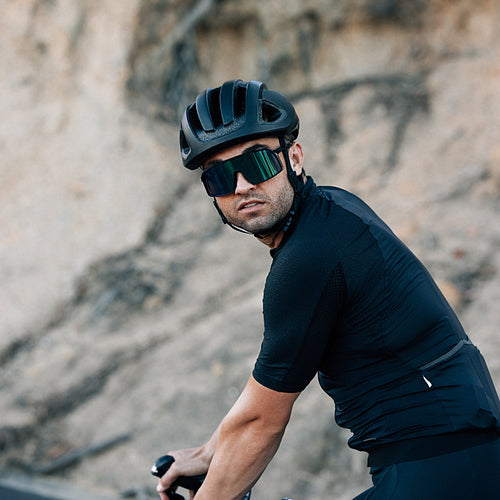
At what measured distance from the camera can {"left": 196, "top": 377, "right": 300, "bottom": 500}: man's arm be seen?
1.88 m

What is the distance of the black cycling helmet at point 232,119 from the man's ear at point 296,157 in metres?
0.05

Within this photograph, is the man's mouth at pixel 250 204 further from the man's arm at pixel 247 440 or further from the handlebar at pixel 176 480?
the handlebar at pixel 176 480

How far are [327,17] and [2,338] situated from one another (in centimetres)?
930

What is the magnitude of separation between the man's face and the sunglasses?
0.02 meters

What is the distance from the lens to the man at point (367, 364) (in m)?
1.78

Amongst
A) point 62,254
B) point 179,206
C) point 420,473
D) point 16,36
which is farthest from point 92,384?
point 16,36

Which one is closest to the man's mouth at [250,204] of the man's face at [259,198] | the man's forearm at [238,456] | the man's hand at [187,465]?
the man's face at [259,198]

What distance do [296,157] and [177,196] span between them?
8590 mm

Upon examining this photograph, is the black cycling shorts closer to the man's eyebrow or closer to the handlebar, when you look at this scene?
the handlebar

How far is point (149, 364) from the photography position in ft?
24.6

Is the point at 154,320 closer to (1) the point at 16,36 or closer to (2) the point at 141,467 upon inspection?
(2) the point at 141,467

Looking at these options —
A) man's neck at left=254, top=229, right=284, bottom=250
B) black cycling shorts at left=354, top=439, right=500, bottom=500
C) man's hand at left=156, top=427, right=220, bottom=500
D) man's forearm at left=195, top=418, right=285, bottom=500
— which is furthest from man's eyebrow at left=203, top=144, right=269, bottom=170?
black cycling shorts at left=354, top=439, right=500, bottom=500

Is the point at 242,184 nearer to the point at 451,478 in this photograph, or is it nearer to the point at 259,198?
the point at 259,198

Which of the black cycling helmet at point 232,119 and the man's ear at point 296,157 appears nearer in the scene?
the black cycling helmet at point 232,119
